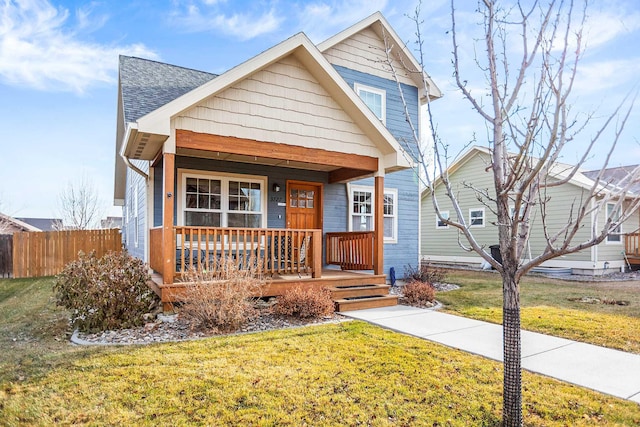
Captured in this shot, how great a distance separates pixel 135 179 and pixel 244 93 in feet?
19.9

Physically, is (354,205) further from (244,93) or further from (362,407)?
(362,407)

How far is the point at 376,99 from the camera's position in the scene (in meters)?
Answer: 11.8

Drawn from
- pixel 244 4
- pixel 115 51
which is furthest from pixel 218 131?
pixel 115 51

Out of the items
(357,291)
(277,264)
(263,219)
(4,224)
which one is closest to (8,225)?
(4,224)

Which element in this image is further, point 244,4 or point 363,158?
point 244,4

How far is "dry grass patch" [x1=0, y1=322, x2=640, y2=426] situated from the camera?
3162 mm

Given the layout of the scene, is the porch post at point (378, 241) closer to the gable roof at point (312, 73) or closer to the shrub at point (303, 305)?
the gable roof at point (312, 73)

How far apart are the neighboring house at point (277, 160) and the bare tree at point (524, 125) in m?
2.84

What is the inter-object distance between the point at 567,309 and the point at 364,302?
407 cm

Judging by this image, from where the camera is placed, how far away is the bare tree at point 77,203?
2495 cm

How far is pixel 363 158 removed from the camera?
8617 mm

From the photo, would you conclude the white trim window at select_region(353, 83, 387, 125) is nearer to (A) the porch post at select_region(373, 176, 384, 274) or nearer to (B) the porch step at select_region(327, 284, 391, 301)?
(A) the porch post at select_region(373, 176, 384, 274)

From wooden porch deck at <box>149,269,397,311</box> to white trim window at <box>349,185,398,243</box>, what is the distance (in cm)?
295

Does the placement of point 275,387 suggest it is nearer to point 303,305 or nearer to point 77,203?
point 303,305
